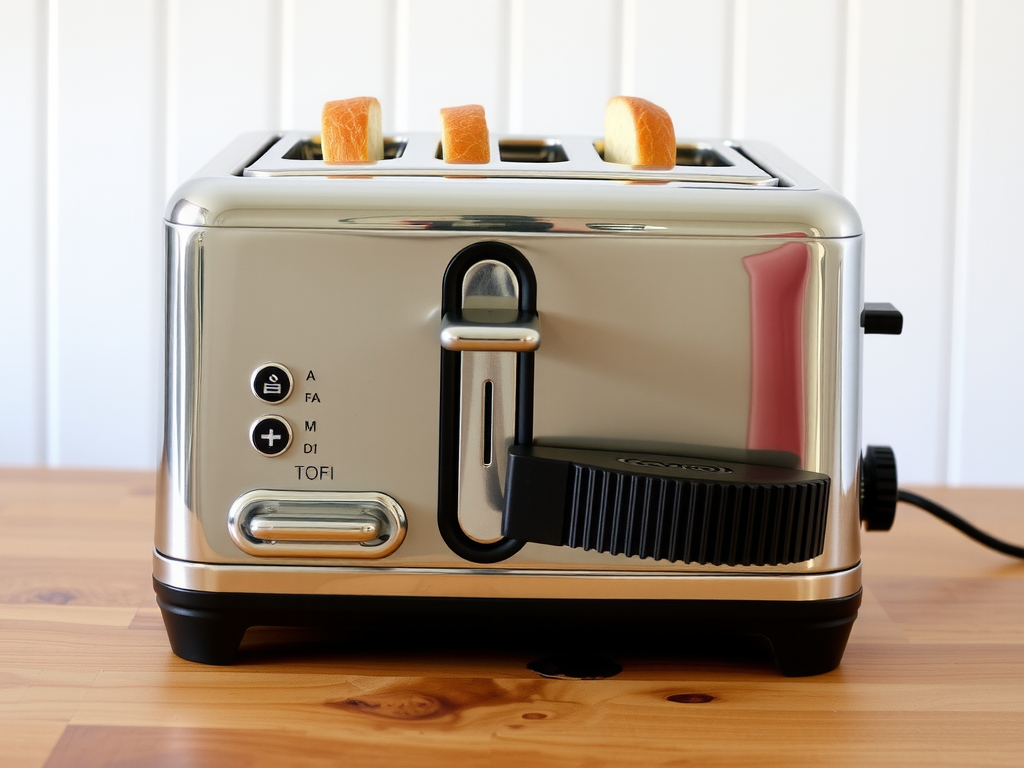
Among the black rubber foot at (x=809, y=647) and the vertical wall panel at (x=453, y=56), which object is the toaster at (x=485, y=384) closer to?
the black rubber foot at (x=809, y=647)

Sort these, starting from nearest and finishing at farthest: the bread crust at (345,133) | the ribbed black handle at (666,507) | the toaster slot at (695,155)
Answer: the ribbed black handle at (666,507)
the bread crust at (345,133)
the toaster slot at (695,155)

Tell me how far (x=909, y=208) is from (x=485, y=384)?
2.26 feet

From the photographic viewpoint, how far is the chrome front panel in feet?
1.53

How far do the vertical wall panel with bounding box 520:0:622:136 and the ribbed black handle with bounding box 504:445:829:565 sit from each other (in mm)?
611

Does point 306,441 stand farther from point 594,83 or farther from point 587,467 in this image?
point 594,83

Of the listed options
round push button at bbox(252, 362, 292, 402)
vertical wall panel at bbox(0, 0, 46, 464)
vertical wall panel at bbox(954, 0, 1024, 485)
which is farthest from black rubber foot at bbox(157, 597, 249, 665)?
vertical wall panel at bbox(954, 0, 1024, 485)

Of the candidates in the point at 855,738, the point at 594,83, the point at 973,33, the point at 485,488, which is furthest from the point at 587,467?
the point at 973,33

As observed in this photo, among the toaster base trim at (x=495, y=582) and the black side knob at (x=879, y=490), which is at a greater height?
the black side knob at (x=879, y=490)

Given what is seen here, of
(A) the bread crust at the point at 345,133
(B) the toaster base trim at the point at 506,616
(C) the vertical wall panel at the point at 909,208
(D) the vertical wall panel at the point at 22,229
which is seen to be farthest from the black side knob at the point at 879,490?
(D) the vertical wall panel at the point at 22,229

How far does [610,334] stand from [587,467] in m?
0.06

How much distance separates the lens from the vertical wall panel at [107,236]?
1012mm

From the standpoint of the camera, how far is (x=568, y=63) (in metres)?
1.00

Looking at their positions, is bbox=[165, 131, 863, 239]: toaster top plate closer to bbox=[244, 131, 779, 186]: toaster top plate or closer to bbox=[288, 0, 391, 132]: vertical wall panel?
bbox=[244, 131, 779, 186]: toaster top plate

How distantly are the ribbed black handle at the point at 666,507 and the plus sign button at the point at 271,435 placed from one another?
0.32 ft
